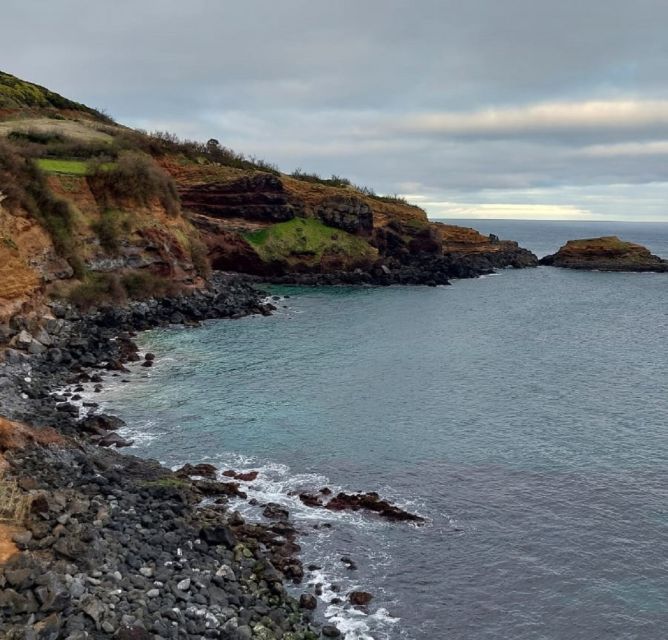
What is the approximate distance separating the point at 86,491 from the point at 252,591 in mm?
7840

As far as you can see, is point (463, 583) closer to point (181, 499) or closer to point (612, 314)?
point (181, 499)

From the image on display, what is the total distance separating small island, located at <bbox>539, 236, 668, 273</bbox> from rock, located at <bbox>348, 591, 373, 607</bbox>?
133885 mm

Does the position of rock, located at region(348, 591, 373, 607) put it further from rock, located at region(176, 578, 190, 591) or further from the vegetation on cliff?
the vegetation on cliff

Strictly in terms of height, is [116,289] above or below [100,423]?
above

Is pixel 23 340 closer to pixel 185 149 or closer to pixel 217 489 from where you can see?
pixel 217 489

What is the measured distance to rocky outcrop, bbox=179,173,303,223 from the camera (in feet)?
315

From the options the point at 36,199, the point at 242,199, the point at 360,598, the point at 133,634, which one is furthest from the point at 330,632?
the point at 242,199

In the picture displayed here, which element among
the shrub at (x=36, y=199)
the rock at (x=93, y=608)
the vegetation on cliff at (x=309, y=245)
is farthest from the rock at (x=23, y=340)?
the vegetation on cliff at (x=309, y=245)

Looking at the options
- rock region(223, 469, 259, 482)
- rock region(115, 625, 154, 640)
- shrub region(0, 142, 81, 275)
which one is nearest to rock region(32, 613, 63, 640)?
rock region(115, 625, 154, 640)

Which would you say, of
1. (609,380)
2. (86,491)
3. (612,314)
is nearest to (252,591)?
(86,491)

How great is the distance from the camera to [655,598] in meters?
21.0

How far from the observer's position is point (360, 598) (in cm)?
2058

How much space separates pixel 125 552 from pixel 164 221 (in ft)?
179

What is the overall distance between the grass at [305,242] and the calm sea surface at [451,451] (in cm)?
3193
